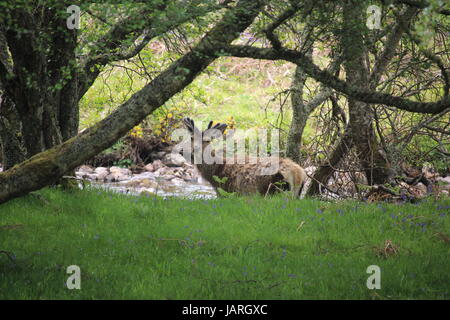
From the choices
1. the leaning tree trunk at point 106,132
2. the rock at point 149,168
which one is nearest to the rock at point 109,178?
the rock at point 149,168

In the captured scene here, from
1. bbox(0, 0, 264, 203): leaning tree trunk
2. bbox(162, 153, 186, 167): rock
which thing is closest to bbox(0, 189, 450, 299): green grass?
bbox(0, 0, 264, 203): leaning tree trunk

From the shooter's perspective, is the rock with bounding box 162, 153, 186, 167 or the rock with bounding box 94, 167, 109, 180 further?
the rock with bounding box 162, 153, 186, 167

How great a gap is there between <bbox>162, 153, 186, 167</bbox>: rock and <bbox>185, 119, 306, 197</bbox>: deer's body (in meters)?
5.93

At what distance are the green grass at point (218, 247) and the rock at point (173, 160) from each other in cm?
845

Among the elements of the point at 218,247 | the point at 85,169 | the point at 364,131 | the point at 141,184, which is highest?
the point at 364,131

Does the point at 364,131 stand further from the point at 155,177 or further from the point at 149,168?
the point at 149,168

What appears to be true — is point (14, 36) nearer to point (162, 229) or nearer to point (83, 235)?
point (83, 235)

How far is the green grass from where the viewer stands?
466 centimetres

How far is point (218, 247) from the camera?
580cm

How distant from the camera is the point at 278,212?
7.12 meters

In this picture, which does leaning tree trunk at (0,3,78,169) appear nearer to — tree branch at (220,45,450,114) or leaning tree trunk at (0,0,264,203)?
leaning tree trunk at (0,0,264,203)

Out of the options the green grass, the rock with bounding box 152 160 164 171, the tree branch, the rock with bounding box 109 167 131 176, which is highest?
the tree branch

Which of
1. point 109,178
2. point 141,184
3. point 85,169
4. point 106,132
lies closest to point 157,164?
point 109,178

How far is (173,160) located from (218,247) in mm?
10816
